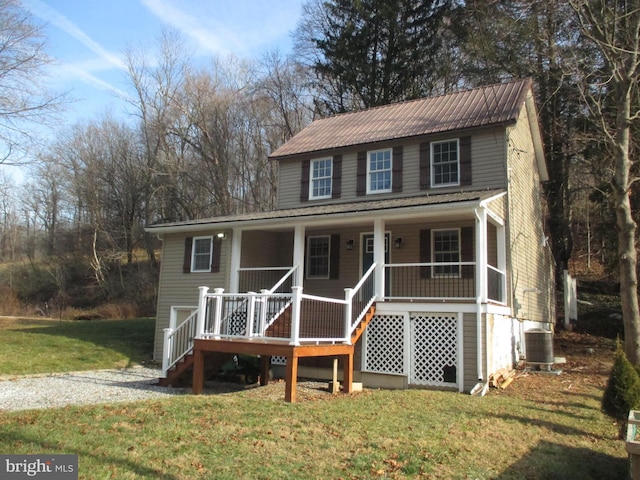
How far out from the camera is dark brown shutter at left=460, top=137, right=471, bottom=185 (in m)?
13.1

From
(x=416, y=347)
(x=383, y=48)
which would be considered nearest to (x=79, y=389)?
(x=416, y=347)

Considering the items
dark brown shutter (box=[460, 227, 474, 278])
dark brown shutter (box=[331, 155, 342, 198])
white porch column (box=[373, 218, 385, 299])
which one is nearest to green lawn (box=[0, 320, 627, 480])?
white porch column (box=[373, 218, 385, 299])

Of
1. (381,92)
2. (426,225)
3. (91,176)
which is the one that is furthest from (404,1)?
(91,176)

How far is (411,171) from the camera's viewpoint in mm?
14047

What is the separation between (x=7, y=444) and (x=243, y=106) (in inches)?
1089

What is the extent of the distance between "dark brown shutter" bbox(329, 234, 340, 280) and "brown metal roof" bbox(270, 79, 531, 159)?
9.60ft

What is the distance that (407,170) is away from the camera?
46.3 ft

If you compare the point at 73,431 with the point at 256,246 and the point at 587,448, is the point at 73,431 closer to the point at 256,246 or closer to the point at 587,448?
the point at 587,448

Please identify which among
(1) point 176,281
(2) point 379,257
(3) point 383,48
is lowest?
(1) point 176,281

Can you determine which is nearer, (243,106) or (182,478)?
(182,478)

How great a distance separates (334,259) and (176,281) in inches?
189

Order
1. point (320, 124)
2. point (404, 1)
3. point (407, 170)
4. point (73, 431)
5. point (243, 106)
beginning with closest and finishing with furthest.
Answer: point (73, 431) → point (407, 170) → point (320, 124) → point (404, 1) → point (243, 106)

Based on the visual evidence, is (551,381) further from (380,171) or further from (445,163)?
(380,171)

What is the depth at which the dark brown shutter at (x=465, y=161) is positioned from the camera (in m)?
13.1
